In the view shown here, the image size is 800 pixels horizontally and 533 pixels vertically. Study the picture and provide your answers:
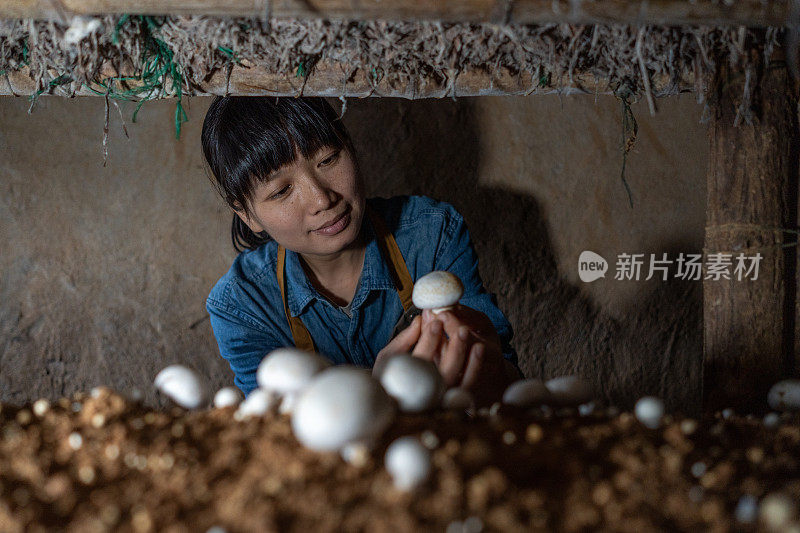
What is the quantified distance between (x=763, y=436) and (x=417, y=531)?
26.4 inches

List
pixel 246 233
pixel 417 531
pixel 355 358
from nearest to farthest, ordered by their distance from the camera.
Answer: pixel 417 531 → pixel 355 358 → pixel 246 233

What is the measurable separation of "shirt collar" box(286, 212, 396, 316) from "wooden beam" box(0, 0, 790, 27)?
0.85m

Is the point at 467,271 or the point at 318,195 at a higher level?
the point at 318,195

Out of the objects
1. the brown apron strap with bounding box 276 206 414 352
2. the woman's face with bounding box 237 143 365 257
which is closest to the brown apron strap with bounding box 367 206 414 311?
the brown apron strap with bounding box 276 206 414 352

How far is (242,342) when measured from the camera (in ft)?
5.85

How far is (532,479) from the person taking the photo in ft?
2.57

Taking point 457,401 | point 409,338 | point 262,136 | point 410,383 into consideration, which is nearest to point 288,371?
point 410,383

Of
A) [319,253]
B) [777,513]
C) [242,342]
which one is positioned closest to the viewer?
[777,513]

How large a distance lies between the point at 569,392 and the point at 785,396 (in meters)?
0.43

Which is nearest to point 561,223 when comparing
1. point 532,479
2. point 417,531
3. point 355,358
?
point 355,358

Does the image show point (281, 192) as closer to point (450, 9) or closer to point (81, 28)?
point (81, 28)

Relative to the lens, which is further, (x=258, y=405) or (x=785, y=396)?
(x=785, y=396)

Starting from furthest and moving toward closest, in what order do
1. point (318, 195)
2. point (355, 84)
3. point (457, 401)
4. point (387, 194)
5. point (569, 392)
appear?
1. point (387, 194)
2. point (318, 195)
3. point (355, 84)
4. point (569, 392)
5. point (457, 401)

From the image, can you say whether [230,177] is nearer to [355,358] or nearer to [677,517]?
[355,358]
